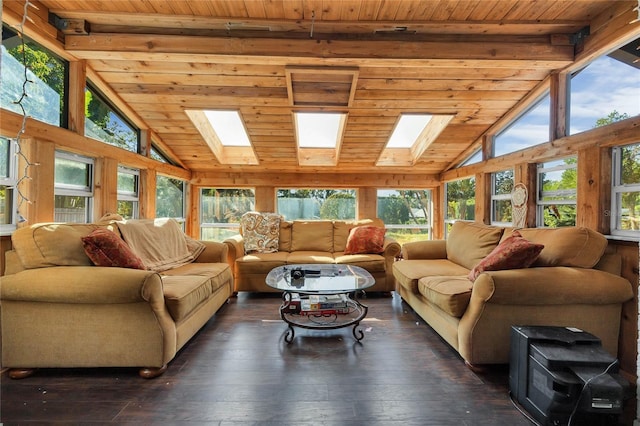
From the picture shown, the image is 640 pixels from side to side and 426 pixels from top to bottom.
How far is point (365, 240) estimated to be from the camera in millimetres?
3918

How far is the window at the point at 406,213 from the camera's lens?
5.32m

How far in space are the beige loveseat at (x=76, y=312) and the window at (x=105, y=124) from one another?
4.91 ft

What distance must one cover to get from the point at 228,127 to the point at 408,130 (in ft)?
8.61

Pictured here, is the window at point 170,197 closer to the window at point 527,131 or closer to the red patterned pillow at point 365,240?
the red patterned pillow at point 365,240

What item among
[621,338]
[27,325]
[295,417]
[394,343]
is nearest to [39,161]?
[27,325]

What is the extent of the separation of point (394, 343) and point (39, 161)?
10.4 feet

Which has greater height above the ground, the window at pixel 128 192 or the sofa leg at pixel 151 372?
the window at pixel 128 192

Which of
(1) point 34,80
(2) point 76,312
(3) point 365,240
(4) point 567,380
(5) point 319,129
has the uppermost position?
(5) point 319,129

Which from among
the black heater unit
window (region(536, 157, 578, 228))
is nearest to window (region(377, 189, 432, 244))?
window (region(536, 157, 578, 228))

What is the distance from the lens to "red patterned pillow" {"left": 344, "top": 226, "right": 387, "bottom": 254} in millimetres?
3877

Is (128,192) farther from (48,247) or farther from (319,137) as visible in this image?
(319,137)

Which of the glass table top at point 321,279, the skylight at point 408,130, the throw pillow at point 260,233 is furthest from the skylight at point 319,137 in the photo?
the glass table top at point 321,279

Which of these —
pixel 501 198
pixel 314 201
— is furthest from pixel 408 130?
pixel 314 201

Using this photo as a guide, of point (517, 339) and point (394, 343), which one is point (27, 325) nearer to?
point (394, 343)
